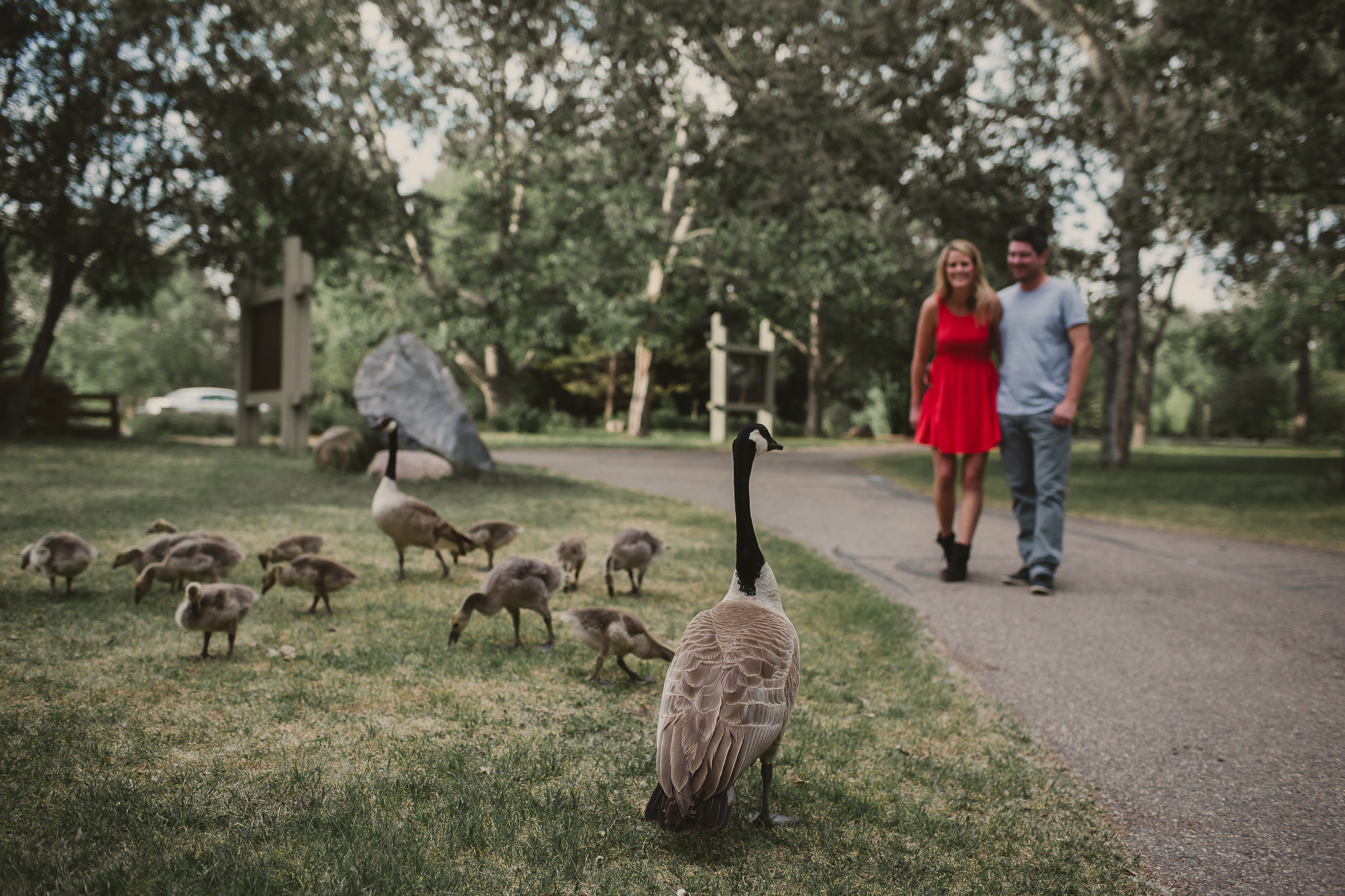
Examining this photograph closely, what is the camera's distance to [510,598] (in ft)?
16.0

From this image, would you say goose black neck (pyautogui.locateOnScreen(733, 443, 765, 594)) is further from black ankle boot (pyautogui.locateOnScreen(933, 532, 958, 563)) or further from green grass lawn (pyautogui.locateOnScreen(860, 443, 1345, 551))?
green grass lawn (pyautogui.locateOnScreen(860, 443, 1345, 551))

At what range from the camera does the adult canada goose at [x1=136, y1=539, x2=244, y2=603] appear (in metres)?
5.47

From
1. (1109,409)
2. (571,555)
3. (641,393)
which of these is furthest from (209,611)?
(641,393)

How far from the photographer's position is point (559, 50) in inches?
940

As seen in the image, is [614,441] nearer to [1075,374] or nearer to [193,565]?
[1075,374]

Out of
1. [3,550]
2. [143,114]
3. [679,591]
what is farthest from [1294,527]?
[143,114]

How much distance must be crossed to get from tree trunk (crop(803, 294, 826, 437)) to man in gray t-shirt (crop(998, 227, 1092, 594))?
1351 inches

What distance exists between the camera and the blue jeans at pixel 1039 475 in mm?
6621

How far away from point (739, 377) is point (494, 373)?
47.3ft

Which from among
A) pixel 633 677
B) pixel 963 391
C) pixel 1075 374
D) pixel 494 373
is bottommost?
pixel 633 677

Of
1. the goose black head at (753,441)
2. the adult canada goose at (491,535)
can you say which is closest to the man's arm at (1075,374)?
the goose black head at (753,441)

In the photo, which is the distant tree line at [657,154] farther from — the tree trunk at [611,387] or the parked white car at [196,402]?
the parked white car at [196,402]

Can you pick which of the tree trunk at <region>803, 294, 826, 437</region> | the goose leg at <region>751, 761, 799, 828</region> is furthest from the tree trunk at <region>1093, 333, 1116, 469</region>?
the goose leg at <region>751, 761, 799, 828</region>

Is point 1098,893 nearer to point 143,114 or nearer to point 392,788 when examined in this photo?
point 392,788
